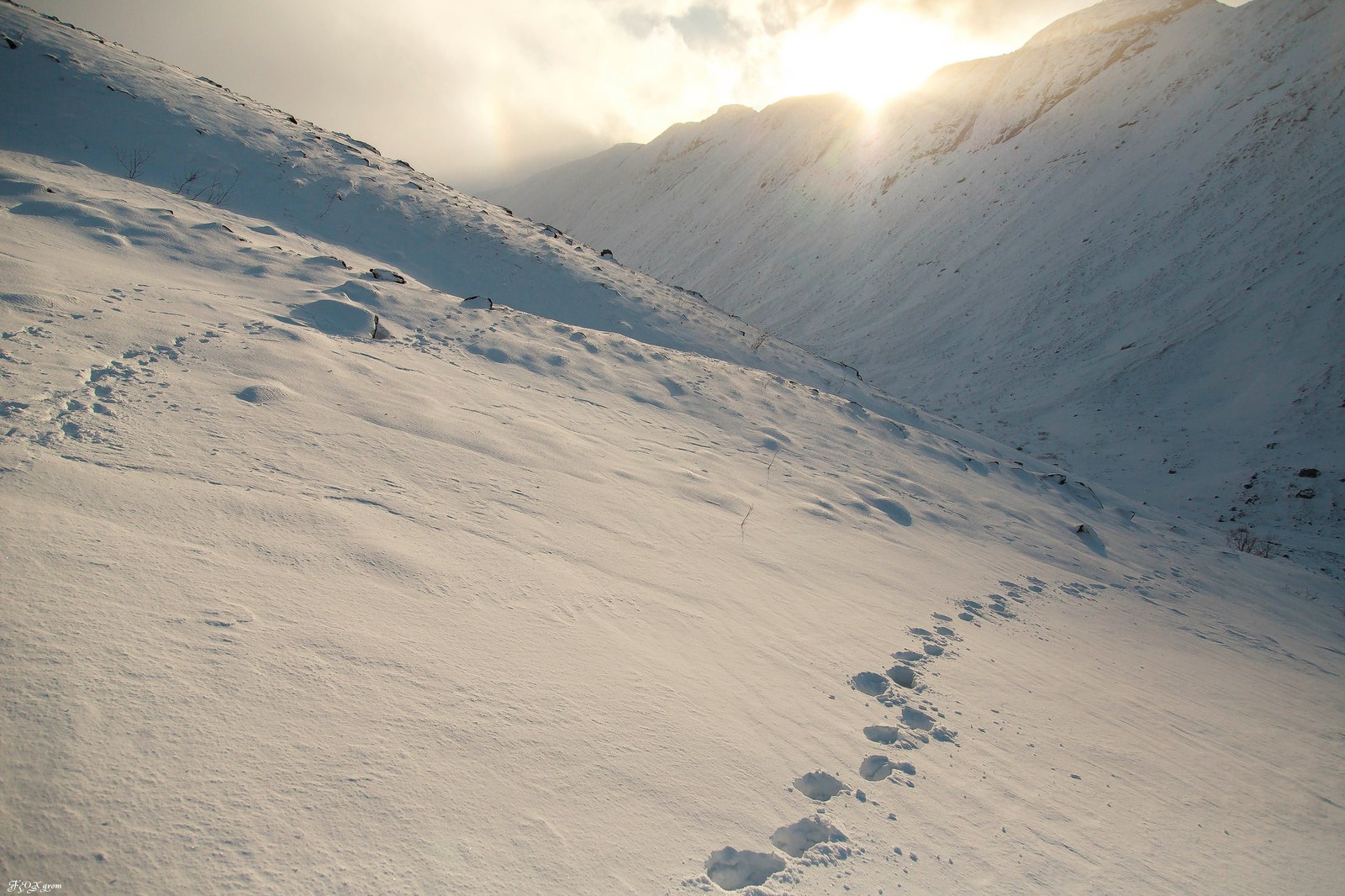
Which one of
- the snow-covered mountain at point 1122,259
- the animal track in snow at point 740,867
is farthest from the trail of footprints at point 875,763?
the snow-covered mountain at point 1122,259

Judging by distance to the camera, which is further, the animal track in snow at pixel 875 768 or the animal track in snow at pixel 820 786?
the animal track in snow at pixel 875 768

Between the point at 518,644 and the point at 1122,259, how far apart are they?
24.5m

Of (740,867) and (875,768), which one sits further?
(875,768)

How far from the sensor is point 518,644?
2305 millimetres

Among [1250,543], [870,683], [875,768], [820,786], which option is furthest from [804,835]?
[1250,543]

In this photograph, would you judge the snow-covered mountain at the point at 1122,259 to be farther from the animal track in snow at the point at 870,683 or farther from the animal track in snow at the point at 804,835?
the animal track in snow at the point at 804,835

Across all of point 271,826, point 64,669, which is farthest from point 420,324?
point 271,826

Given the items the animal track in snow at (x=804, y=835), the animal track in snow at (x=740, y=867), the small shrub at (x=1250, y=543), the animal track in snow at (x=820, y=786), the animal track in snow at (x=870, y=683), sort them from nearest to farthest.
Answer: the animal track in snow at (x=740, y=867) < the animal track in snow at (x=804, y=835) < the animal track in snow at (x=820, y=786) < the animal track in snow at (x=870, y=683) < the small shrub at (x=1250, y=543)

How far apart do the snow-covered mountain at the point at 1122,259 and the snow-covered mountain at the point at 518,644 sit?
31.1ft

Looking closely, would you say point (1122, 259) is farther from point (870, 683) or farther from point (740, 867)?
point (740, 867)

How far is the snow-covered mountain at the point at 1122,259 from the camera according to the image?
46.2 feet

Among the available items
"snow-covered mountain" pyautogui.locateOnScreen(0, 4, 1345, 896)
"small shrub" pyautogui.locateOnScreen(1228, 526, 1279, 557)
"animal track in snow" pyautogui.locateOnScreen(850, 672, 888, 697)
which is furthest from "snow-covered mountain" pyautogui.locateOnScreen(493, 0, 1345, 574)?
"animal track in snow" pyautogui.locateOnScreen(850, 672, 888, 697)

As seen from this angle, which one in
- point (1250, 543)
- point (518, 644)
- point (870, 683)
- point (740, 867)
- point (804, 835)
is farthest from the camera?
point (1250, 543)

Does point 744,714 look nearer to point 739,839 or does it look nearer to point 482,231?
point 739,839
